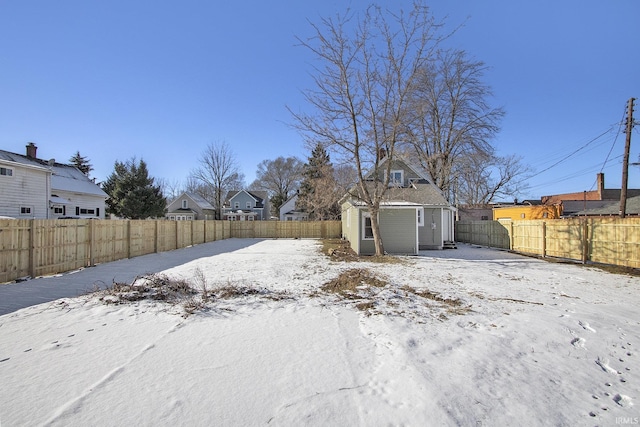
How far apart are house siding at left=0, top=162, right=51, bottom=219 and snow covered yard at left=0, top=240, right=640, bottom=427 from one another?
16.6 metres

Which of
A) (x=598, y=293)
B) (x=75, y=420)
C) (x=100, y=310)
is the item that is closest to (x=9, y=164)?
(x=100, y=310)

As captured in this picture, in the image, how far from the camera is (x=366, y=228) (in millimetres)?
14797

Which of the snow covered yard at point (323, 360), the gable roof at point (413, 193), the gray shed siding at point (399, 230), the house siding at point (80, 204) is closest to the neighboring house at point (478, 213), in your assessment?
the gable roof at point (413, 193)

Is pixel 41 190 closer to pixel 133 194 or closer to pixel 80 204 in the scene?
pixel 80 204

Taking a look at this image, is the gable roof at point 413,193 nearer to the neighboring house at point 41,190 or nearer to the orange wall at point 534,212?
the orange wall at point 534,212

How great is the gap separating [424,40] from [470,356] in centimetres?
1261

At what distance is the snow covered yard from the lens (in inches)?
101

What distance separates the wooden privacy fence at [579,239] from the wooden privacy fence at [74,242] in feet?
58.0

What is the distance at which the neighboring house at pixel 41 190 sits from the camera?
1684 cm

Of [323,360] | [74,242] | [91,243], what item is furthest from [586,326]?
[91,243]

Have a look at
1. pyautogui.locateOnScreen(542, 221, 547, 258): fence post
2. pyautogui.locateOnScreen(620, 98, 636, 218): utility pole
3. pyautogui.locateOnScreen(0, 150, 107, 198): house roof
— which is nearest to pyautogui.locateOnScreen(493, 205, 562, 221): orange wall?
pyautogui.locateOnScreen(620, 98, 636, 218): utility pole

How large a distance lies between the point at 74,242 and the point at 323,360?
33.3ft

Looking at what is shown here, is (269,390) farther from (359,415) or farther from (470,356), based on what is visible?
(470,356)

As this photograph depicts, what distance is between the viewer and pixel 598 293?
6.93 metres
